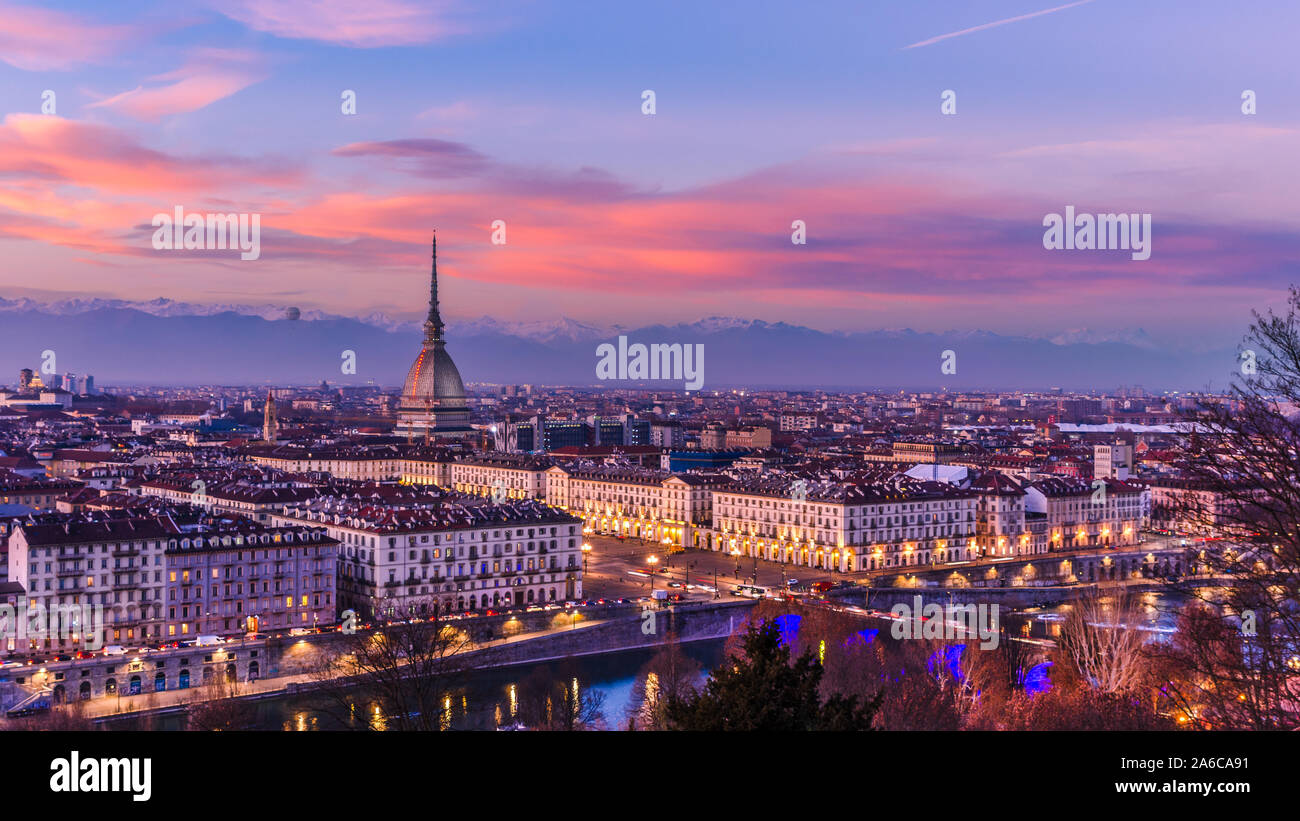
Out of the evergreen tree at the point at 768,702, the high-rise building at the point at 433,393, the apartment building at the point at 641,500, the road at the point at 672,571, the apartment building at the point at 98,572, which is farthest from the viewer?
the high-rise building at the point at 433,393

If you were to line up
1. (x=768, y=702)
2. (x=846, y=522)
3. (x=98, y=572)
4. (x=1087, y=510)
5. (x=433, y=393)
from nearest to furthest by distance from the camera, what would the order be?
(x=768, y=702), (x=98, y=572), (x=846, y=522), (x=1087, y=510), (x=433, y=393)

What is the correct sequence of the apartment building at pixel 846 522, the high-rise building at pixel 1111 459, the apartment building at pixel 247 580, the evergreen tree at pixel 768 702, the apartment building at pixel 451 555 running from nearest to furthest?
the evergreen tree at pixel 768 702, the apartment building at pixel 247 580, the apartment building at pixel 451 555, the apartment building at pixel 846 522, the high-rise building at pixel 1111 459

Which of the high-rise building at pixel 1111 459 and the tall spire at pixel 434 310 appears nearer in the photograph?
the high-rise building at pixel 1111 459

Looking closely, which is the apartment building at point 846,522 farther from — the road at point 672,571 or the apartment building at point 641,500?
the apartment building at point 641,500

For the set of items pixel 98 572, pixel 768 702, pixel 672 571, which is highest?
pixel 768 702

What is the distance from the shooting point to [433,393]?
9238 cm

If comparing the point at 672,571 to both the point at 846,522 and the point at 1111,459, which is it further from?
the point at 1111,459

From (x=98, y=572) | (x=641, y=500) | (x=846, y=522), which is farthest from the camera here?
(x=641, y=500)

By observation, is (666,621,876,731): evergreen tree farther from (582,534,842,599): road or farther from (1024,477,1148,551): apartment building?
(1024,477,1148,551): apartment building

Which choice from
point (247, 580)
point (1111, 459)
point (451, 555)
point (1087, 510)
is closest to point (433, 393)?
point (1111, 459)

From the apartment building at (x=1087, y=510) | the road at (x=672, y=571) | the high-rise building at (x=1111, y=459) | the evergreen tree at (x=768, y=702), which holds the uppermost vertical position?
the evergreen tree at (x=768, y=702)

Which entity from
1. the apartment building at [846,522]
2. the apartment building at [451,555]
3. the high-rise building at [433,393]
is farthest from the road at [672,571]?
the high-rise building at [433,393]

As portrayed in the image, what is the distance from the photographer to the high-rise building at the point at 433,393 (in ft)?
297
